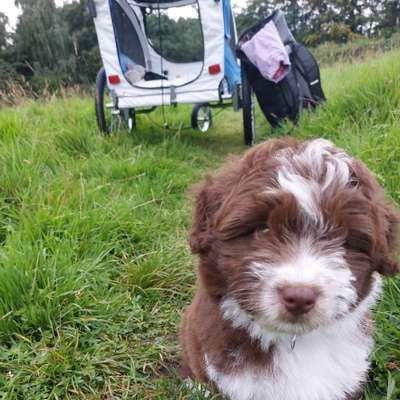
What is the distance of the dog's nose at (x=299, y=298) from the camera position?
1344mm

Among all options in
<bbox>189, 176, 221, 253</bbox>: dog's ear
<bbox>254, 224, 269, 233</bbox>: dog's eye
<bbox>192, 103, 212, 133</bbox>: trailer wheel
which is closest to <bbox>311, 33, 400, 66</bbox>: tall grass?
<bbox>192, 103, 212, 133</bbox>: trailer wheel

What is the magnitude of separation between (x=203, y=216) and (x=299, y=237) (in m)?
0.38

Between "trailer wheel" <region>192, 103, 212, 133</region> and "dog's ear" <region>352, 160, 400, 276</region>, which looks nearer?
"dog's ear" <region>352, 160, 400, 276</region>

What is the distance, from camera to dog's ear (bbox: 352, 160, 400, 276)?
1.52 meters

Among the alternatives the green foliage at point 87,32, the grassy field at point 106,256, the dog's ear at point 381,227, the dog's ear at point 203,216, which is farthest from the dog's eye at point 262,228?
the green foliage at point 87,32

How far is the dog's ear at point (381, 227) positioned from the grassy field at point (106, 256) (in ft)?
2.40

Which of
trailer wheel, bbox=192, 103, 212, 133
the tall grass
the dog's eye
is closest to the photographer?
the dog's eye

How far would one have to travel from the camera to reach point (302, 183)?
144 centimetres

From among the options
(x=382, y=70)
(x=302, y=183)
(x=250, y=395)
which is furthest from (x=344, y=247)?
(x=382, y=70)

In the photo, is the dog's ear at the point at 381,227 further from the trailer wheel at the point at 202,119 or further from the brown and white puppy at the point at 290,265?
the trailer wheel at the point at 202,119

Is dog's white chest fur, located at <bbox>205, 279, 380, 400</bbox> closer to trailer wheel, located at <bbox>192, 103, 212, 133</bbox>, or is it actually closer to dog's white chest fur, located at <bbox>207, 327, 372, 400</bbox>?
dog's white chest fur, located at <bbox>207, 327, 372, 400</bbox>

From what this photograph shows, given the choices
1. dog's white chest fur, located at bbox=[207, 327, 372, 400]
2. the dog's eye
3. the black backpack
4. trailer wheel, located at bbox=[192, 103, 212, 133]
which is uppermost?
the dog's eye

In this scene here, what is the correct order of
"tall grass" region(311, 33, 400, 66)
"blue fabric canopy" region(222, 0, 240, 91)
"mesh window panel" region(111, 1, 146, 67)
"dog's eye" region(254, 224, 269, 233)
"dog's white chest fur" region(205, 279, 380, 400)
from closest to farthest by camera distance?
"dog's eye" region(254, 224, 269, 233)
"dog's white chest fur" region(205, 279, 380, 400)
"blue fabric canopy" region(222, 0, 240, 91)
"mesh window panel" region(111, 1, 146, 67)
"tall grass" region(311, 33, 400, 66)

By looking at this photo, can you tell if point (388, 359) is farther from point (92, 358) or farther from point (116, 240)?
point (116, 240)
